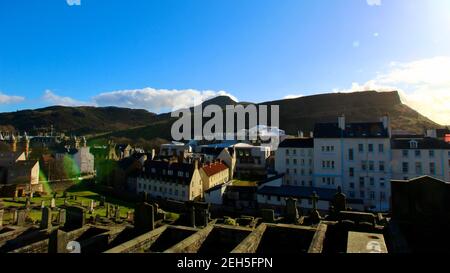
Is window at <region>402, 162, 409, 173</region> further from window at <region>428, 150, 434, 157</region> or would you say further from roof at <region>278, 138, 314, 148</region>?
roof at <region>278, 138, 314, 148</region>

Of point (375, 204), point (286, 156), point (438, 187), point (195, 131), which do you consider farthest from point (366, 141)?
point (195, 131)

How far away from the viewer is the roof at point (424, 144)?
4108 cm

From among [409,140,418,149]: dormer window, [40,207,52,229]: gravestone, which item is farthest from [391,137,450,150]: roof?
[40,207,52,229]: gravestone

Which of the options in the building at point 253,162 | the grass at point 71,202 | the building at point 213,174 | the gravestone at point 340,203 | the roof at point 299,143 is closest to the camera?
the gravestone at point 340,203

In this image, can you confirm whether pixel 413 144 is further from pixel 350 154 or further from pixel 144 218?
pixel 144 218

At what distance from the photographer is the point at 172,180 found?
161ft

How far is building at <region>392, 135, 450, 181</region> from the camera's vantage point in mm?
40938

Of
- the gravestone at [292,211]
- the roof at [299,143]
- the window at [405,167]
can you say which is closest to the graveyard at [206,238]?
the gravestone at [292,211]

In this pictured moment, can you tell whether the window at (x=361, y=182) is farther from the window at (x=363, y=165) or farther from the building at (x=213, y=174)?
the building at (x=213, y=174)

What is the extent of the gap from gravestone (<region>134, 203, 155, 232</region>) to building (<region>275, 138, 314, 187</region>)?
140 feet

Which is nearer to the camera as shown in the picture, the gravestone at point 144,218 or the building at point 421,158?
the gravestone at point 144,218

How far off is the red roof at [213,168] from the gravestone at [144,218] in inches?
1513
